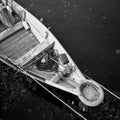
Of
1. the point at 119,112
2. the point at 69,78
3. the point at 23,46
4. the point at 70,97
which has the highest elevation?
the point at 23,46

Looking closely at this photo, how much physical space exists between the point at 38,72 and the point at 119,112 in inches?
133

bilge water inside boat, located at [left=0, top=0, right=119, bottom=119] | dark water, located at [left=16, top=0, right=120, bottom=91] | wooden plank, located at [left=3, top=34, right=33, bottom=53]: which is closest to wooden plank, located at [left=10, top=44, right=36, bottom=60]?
bilge water inside boat, located at [left=0, top=0, right=119, bottom=119]

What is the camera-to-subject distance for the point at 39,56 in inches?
316

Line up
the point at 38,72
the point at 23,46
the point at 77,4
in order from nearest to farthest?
the point at 38,72
the point at 23,46
the point at 77,4

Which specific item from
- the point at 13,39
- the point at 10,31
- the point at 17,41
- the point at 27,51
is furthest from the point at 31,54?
the point at 10,31

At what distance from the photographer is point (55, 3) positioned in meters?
11.3

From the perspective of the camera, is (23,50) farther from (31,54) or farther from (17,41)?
(31,54)

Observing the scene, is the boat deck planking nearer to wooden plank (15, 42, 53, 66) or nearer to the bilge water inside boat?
the bilge water inside boat

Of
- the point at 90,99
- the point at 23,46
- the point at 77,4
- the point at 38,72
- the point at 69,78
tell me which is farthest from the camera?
the point at 77,4

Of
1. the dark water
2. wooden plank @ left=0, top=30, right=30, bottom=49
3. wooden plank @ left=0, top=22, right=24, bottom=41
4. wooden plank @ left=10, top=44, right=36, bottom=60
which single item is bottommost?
the dark water

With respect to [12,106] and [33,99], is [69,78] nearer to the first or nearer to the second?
[33,99]

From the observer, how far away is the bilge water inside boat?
655cm

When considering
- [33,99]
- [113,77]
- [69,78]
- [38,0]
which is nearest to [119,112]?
[113,77]

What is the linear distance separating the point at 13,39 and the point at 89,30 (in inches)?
148
